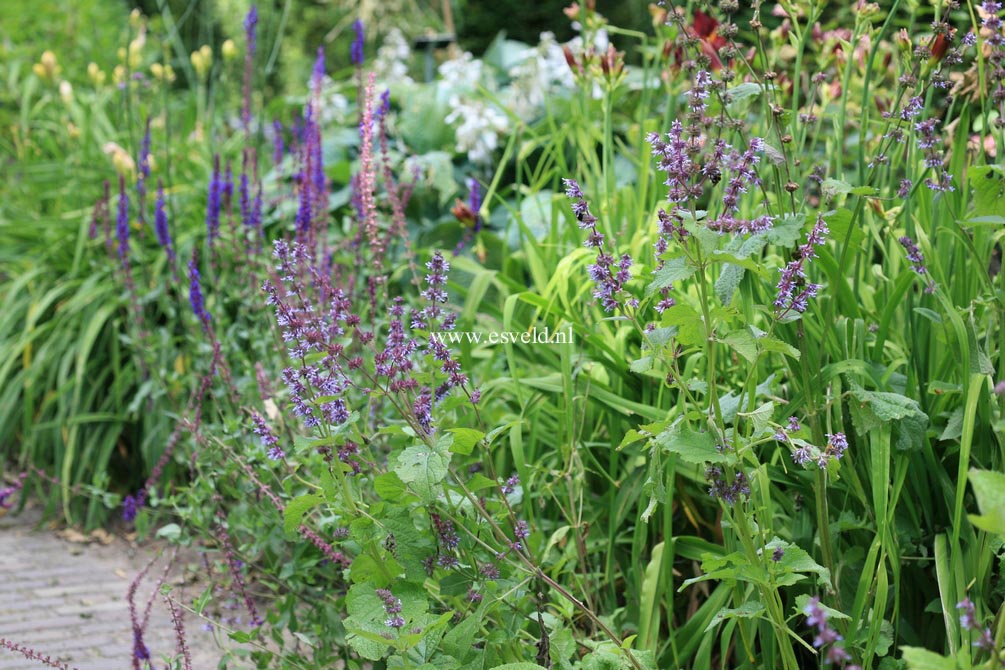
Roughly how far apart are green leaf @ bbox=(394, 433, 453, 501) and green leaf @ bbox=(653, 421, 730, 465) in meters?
0.34

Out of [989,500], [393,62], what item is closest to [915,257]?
[989,500]

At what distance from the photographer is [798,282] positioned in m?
1.63

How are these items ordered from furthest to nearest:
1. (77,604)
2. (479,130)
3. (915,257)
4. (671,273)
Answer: (479,130) < (77,604) < (915,257) < (671,273)

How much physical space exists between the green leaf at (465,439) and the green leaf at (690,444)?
300 millimetres

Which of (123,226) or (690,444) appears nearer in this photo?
(690,444)

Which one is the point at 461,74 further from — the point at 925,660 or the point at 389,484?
the point at 925,660

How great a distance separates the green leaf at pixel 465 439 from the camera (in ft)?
5.44

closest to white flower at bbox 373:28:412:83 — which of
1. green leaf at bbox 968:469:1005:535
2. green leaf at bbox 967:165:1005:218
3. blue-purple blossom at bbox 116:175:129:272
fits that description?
blue-purple blossom at bbox 116:175:129:272

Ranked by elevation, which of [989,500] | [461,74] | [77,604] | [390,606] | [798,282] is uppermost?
[461,74]

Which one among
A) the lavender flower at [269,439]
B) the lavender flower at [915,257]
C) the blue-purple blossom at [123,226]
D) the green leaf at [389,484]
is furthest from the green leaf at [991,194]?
the blue-purple blossom at [123,226]

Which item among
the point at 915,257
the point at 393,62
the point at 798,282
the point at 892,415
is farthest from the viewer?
the point at 393,62

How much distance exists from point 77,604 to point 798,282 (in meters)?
2.35

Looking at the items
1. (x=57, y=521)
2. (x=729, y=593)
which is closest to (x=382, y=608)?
(x=729, y=593)

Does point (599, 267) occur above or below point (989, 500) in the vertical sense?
above
